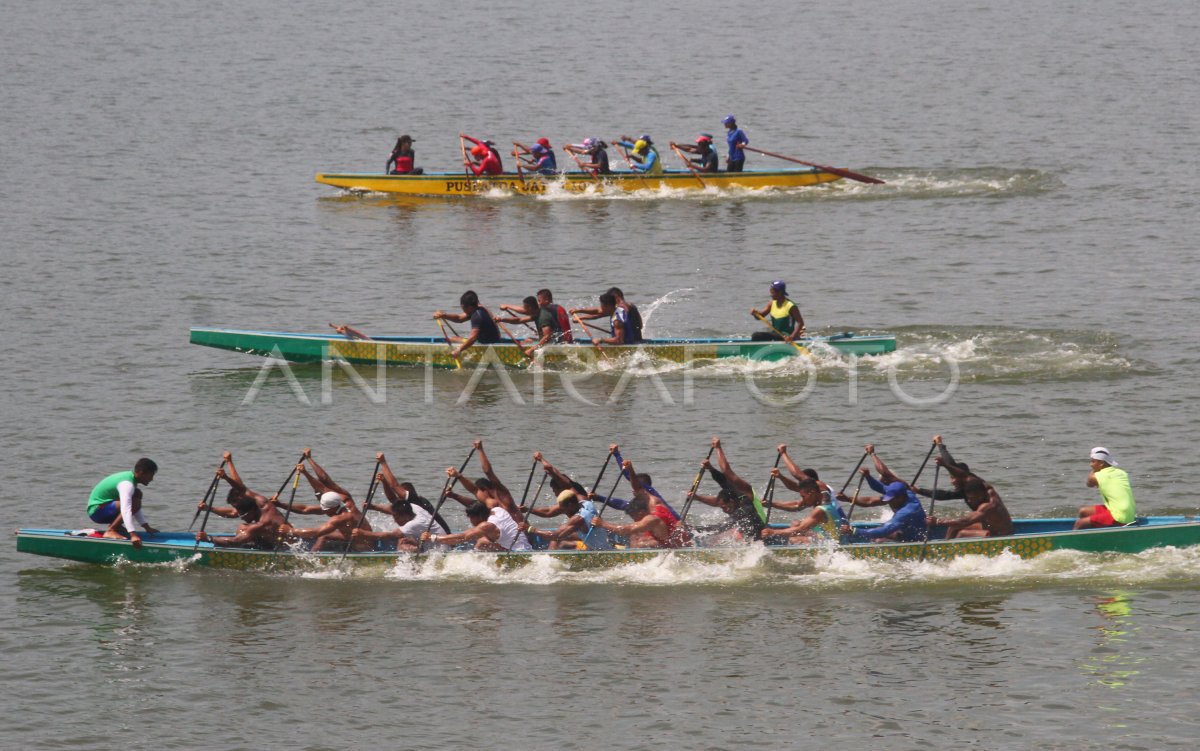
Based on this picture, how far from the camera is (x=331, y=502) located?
2088 cm

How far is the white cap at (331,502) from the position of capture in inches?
822

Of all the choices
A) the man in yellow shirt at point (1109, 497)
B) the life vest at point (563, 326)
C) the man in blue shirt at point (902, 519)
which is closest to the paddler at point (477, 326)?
the life vest at point (563, 326)

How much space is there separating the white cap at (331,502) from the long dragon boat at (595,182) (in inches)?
890

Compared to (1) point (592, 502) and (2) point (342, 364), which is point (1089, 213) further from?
(1) point (592, 502)

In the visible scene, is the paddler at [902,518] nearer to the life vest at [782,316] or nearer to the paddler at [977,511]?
the paddler at [977,511]

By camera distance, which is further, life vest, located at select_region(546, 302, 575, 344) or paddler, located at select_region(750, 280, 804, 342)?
life vest, located at select_region(546, 302, 575, 344)

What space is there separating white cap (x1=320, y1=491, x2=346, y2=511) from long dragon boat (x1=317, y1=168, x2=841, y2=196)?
22604mm

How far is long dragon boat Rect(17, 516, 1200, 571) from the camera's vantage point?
20172 millimetres

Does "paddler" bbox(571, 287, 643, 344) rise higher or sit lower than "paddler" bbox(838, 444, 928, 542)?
higher

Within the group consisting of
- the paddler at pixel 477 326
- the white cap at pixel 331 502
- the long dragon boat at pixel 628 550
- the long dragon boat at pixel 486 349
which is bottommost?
the long dragon boat at pixel 628 550

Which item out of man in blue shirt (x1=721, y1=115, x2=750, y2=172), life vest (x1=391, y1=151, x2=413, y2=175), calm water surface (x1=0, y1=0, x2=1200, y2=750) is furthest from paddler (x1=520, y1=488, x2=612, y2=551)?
life vest (x1=391, y1=151, x2=413, y2=175)

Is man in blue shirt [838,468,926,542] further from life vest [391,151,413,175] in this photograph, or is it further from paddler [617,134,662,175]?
life vest [391,151,413,175]

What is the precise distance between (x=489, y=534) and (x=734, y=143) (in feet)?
75.8

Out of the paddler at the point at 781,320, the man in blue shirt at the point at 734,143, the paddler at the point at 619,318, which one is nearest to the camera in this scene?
the paddler at the point at 781,320
